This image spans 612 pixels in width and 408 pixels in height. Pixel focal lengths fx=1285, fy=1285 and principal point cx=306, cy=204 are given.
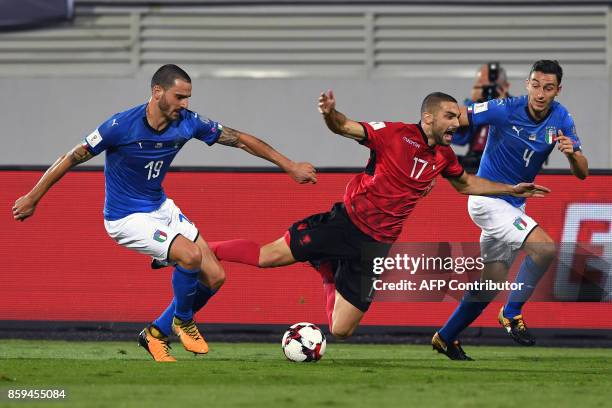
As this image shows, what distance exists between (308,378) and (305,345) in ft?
3.60

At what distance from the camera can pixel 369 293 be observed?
9.79 m

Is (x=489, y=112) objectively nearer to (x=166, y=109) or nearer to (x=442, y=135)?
(x=442, y=135)

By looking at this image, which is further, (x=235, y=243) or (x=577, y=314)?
(x=577, y=314)

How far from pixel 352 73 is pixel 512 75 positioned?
2.12 metres

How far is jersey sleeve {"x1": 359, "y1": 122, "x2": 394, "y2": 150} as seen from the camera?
30.5 feet

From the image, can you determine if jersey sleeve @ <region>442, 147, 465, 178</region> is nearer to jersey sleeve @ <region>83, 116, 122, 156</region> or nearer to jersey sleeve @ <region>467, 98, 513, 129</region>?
jersey sleeve @ <region>467, 98, 513, 129</region>

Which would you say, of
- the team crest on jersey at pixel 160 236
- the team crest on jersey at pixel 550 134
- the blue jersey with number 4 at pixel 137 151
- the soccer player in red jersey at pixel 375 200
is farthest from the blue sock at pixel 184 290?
the team crest on jersey at pixel 550 134

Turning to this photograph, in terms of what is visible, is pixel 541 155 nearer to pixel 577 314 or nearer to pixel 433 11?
pixel 577 314

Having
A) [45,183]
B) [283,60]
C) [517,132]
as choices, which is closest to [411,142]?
[517,132]

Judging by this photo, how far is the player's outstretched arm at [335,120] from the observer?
28.3 ft

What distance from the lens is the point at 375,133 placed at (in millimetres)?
9328

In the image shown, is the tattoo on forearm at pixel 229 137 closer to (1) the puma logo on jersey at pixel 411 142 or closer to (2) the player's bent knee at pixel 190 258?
(2) the player's bent knee at pixel 190 258

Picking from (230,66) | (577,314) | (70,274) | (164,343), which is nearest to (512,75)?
(230,66)

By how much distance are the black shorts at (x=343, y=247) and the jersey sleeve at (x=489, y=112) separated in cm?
124
